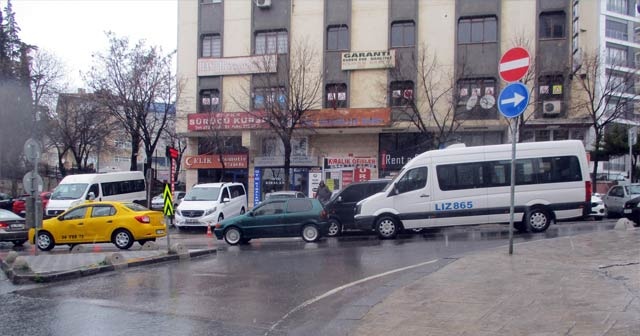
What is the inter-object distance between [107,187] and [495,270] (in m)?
24.6

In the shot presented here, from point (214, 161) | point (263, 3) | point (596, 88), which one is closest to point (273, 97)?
point (214, 161)

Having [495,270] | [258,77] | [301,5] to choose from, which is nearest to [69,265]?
[495,270]

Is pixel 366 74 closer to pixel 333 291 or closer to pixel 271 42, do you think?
pixel 271 42

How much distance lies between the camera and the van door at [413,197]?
1756cm

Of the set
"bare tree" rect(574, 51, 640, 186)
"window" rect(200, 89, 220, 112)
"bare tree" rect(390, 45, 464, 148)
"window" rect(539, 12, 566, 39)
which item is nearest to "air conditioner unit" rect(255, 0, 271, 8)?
"window" rect(200, 89, 220, 112)

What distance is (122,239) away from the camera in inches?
706

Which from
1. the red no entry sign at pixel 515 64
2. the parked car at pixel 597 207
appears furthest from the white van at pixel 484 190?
the parked car at pixel 597 207

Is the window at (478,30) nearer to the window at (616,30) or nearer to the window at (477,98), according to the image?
the window at (477,98)

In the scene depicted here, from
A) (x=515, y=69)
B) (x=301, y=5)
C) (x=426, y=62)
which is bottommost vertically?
(x=515, y=69)

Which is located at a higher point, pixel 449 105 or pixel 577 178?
pixel 449 105

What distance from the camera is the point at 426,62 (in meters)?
33.2

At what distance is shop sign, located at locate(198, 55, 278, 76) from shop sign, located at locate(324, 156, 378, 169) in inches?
270

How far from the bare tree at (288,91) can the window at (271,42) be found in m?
0.97

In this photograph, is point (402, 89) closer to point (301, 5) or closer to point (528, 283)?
point (301, 5)
